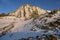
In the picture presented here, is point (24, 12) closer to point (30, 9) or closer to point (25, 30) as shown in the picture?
point (30, 9)

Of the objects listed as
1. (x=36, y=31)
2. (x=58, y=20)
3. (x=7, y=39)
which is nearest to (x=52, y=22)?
(x=58, y=20)

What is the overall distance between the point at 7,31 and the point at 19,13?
20.8 metres

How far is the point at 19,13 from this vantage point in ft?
114

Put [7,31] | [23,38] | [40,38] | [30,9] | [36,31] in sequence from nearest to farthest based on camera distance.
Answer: [40,38] < [23,38] < [36,31] < [7,31] < [30,9]

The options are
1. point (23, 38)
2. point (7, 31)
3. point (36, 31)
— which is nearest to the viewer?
point (23, 38)

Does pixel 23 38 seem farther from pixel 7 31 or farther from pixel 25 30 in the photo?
pixel 7 31

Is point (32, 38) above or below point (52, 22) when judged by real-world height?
below

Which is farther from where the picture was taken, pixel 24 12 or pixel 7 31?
pixel 24 12

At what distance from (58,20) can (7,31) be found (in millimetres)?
4541

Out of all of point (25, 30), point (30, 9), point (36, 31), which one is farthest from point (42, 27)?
point (30, 9)

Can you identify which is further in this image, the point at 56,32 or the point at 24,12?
the point at 24,12

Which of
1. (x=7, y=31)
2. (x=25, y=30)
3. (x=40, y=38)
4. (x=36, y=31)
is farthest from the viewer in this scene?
(x=7, y=31)

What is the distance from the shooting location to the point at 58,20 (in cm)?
1292

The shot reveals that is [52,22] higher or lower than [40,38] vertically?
higher
